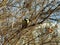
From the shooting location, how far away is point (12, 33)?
405 centimetres

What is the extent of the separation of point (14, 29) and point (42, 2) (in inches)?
Result: 29.6

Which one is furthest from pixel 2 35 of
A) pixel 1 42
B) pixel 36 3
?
pixel 36 3

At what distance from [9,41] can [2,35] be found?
0.22 meters

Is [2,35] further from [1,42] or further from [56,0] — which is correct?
[56,0]

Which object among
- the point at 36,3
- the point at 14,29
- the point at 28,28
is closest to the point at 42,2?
the point at 36,3

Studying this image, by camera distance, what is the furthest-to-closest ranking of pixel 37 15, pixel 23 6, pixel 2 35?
pixel 2 35 → pixel 23 6 → pixel 37 15

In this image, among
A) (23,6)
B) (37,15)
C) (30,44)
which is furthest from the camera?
(30,44)

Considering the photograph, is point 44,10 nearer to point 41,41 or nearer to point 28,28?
point 28,28

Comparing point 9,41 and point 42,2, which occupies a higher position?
point 42,2

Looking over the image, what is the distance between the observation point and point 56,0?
3729mm

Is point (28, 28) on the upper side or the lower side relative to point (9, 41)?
upper

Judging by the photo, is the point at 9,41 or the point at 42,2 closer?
the point at 42,2

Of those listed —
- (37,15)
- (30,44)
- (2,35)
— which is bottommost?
(30,44)

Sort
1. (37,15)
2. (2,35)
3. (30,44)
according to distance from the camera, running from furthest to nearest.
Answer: (30,44)
(2,35)
(37,15)
